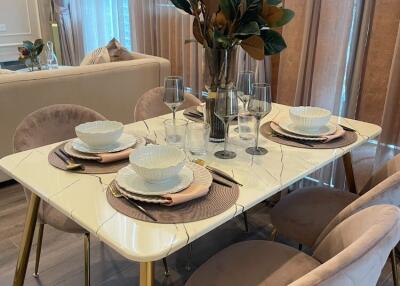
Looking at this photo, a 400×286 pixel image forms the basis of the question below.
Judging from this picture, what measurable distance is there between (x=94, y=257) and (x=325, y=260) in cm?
124

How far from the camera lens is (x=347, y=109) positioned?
2.30 m

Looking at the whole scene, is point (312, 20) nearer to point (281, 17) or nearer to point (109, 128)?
point (281, 17)

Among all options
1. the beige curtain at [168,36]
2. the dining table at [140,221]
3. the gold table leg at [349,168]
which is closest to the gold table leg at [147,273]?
the dining table at [140,221]

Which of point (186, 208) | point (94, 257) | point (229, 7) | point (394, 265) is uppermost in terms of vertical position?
point (229, 7)

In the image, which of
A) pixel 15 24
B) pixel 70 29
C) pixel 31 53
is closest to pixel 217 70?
pixel 31 53

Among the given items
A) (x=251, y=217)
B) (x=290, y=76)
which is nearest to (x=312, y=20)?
(x=290, y=76)

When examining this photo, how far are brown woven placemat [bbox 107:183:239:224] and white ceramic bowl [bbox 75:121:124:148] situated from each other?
27 centimetres

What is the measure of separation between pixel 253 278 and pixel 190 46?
247cm

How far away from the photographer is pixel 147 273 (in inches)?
37.0

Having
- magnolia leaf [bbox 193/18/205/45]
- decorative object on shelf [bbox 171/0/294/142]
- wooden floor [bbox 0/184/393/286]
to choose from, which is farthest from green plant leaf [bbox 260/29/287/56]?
wooden floor [bbox 0/184/393/286]

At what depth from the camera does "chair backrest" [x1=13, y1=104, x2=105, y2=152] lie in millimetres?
1563

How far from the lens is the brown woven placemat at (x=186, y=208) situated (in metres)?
0.99

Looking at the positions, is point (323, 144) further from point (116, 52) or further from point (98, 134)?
point (116, 52)

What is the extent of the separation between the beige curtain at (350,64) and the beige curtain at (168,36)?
989 mm
